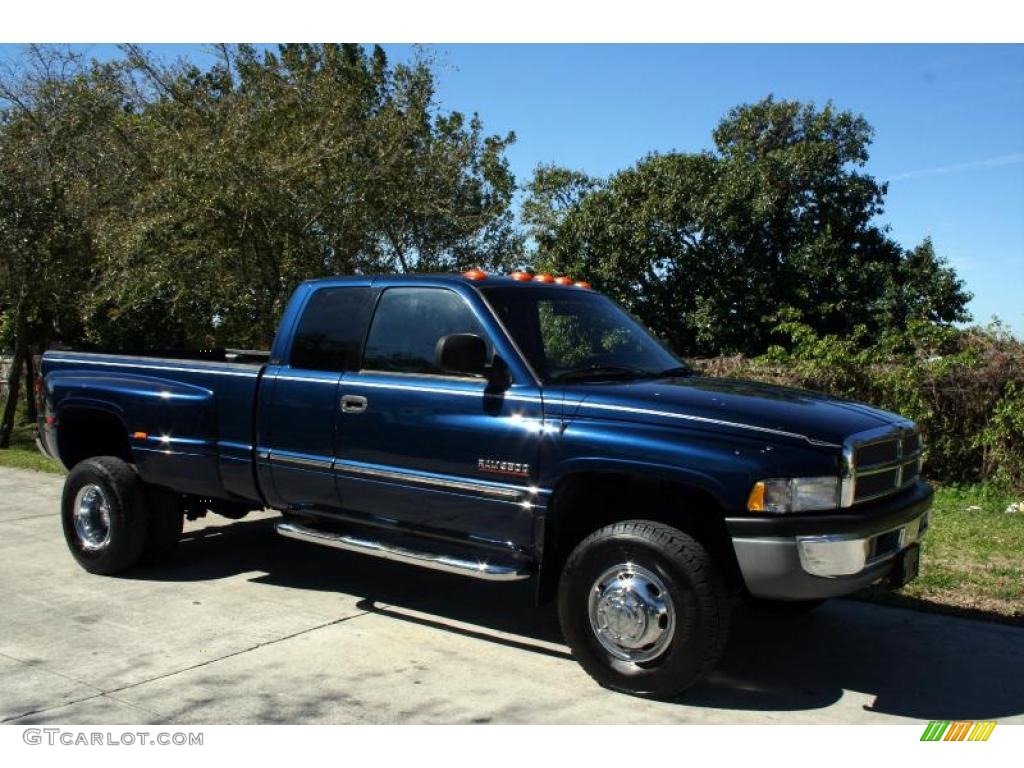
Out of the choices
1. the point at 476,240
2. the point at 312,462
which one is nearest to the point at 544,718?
the point at 312,462

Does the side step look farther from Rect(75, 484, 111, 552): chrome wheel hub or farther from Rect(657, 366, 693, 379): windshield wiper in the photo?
Rect(75, 484, 111, 552): chrome wheel hub

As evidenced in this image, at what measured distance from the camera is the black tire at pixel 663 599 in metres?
4.10

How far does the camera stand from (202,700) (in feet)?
14.1

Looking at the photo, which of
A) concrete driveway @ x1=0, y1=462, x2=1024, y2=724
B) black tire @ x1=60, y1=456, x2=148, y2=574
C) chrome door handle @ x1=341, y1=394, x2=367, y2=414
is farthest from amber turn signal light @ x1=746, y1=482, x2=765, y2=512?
black tire @ x1=60, y1=456, x2=148, y2=574

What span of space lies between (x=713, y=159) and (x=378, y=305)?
1405 cm

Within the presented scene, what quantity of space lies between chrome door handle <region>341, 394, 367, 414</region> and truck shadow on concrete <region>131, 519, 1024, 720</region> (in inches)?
51.8

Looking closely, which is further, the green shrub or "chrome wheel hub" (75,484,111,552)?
the green shrub

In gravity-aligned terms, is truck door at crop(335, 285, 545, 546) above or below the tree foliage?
below

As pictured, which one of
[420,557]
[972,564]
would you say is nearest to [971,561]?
[972,564]

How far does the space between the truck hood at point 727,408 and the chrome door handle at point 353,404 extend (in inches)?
47.1

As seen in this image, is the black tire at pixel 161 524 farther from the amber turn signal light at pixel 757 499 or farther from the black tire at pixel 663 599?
the amber turn signal light at pixel 757 499

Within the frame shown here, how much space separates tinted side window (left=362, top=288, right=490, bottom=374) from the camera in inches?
201

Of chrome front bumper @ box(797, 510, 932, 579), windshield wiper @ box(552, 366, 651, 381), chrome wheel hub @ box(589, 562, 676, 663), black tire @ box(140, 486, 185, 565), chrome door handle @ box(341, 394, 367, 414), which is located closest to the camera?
chrome front bumper @ box(797, 510, 932, 579)

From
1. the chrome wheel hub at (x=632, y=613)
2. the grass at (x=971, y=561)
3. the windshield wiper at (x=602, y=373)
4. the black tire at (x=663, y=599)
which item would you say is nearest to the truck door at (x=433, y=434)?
the windshield wiper at (x=602, y=373)
